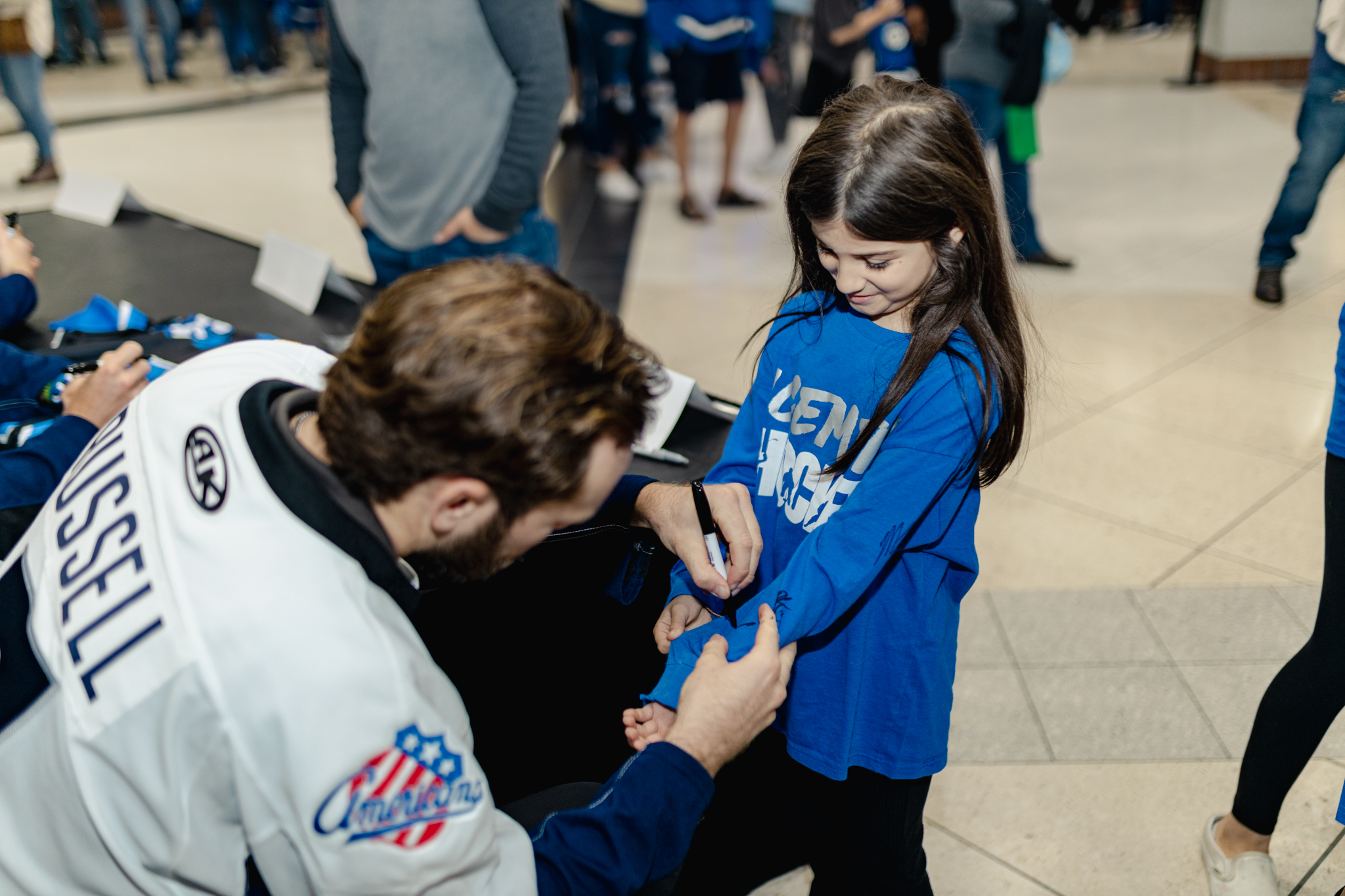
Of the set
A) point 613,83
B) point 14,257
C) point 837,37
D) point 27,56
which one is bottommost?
point 613,83

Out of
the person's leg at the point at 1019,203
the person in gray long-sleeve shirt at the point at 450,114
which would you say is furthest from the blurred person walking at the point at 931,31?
the person in gray long-sleeve shirt at the point at 450,114

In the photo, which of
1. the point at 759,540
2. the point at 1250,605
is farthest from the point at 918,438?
the point at 1250,605

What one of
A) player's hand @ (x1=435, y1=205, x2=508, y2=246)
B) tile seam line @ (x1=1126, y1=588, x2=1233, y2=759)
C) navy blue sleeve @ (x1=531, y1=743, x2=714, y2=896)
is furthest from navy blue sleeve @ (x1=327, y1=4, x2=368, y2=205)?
tile seam line @ (x1=1126, y1=588, x2=1233, y2=759)

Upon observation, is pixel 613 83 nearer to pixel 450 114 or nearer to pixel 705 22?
pixel 705 22

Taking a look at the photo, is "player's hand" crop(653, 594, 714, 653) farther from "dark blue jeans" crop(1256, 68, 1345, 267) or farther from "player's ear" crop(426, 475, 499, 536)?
"dark blue jeans" crop(1256, 68, 1345, 267)

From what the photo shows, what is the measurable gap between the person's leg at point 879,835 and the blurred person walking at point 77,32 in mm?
10751

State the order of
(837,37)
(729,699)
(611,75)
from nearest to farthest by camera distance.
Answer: (729,699), (837,37), (611,75)

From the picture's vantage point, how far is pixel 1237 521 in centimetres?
225

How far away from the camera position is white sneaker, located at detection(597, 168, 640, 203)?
5.05 metres

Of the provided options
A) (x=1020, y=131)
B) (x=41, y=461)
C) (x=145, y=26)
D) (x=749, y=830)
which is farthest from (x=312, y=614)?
(x=145, y=26)

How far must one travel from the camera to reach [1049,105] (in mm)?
6812

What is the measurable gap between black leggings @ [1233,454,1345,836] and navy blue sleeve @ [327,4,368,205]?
1.73 m

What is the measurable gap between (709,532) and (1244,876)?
92cm

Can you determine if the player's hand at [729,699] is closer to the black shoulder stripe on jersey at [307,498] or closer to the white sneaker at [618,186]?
the black shoulder stripe on jersey at [307,498]
